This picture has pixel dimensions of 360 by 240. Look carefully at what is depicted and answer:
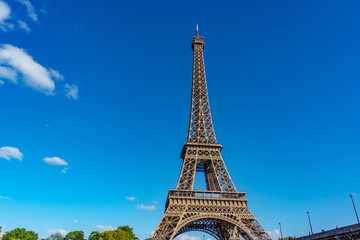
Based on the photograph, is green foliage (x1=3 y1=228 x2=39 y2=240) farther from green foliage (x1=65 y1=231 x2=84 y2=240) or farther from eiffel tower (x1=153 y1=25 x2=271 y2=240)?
eiffel tower (x1=153 y1=25 x2=271 y2=240)

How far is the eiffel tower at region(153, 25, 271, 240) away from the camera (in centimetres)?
3509

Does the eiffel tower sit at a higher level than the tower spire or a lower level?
lower

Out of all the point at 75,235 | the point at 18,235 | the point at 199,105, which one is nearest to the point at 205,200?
the point at 199,105

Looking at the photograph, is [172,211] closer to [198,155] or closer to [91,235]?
[198,155]

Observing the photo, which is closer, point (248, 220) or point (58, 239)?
point (248, 220)

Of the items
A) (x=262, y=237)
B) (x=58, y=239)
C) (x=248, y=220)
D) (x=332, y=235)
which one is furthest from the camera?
(x=58, y=239)

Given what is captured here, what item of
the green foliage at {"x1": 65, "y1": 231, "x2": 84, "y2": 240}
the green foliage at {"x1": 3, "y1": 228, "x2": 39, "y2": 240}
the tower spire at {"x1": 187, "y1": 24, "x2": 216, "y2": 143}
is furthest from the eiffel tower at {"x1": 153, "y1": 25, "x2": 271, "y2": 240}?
the green foliage at {"x1": 3, "y1": 228, "x2": 39, "y2": 240}

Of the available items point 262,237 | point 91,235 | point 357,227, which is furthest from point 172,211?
point 91,235

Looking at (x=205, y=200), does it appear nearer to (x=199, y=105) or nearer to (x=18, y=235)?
(x=199, y=105)

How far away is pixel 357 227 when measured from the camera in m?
20.2

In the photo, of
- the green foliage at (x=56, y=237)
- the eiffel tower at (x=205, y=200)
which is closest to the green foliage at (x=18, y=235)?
the green foliage at (x=56, y=237)

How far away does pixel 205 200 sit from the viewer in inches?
1496

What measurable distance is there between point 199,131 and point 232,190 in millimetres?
13467

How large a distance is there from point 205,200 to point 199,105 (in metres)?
21.3
